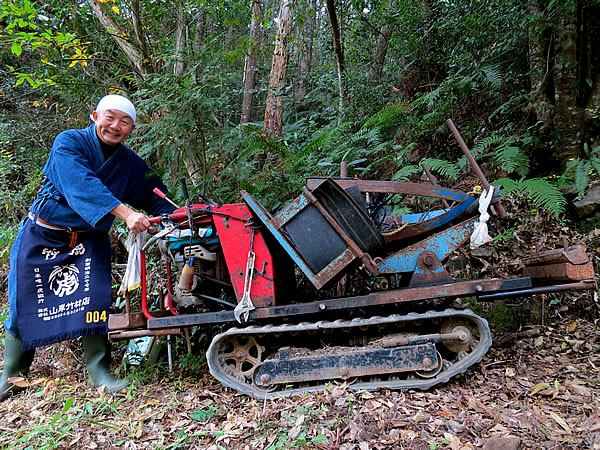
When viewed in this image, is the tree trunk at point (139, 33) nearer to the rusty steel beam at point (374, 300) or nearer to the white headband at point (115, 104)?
the white headband at point (115, 104)

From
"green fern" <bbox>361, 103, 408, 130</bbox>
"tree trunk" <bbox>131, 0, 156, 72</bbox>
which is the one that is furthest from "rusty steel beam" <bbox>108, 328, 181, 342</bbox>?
"tree trunk" <bbox>131, 0, 156, 72</bbox>

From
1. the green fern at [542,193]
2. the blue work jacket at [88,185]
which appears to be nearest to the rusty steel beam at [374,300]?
the blue work jacket at [88,185]

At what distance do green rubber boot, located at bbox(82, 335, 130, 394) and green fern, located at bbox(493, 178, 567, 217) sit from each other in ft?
13.9

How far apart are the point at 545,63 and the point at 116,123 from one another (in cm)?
495

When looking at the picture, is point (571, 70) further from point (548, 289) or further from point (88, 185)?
point (88, 185)

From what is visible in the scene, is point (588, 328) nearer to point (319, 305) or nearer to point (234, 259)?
point (319, 305)

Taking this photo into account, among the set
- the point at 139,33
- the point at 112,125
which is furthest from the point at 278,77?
the point at 112,125

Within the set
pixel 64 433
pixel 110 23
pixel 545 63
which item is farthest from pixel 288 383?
pixel 110 23

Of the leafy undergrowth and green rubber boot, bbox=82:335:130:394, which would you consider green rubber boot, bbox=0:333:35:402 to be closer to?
the leafy undergrowth

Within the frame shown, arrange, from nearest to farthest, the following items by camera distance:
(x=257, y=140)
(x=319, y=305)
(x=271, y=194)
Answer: (x=319, y=305)
(x=257, y=140)
(x=271, y=194)

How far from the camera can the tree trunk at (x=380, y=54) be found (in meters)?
8.11

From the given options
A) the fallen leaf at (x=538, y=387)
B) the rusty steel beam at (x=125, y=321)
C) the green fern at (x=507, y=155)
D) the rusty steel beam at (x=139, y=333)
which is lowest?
the fallen leaf at (x=538, y=387)

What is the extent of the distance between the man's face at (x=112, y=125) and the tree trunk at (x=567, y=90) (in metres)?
4.67

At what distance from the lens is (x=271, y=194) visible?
484 cm
